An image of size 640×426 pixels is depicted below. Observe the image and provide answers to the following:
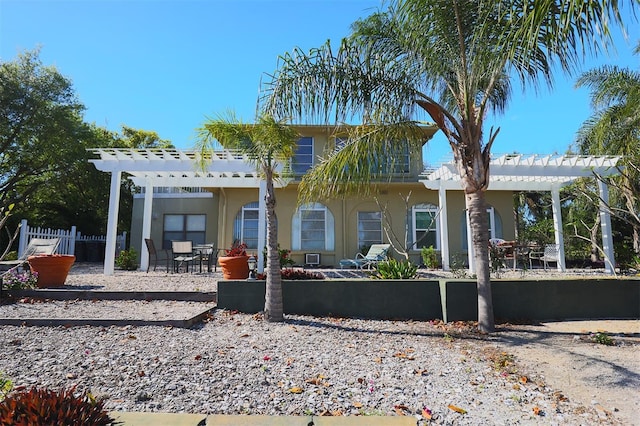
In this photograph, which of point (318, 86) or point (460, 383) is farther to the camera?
point (318, 86)

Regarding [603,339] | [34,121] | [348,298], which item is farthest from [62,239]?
[603,339]

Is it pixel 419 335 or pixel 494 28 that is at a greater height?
pixel 494 28

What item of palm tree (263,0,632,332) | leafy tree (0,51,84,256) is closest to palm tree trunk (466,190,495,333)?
palm tree (263,0,632,332)

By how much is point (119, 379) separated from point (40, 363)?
3.78ft

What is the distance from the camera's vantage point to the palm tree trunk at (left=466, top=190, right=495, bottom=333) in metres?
5.71

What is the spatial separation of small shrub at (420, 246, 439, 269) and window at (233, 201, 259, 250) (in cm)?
639

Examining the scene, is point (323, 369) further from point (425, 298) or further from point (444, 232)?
point (444, 232)

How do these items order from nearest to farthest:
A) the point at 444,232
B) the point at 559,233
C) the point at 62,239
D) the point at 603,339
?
the point at 603,339 → the point at 444,232 → the point at 559,233 → the point at 62,239

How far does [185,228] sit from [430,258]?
9997 millimetres

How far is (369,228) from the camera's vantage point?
48.8 ft

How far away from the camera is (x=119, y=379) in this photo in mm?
3580

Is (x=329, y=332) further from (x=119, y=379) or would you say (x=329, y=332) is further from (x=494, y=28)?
(x=494, y=28)

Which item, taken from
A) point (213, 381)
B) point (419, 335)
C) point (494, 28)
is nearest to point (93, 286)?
point (213, 381)

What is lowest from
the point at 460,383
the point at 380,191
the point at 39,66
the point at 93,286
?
the point at 460,383
